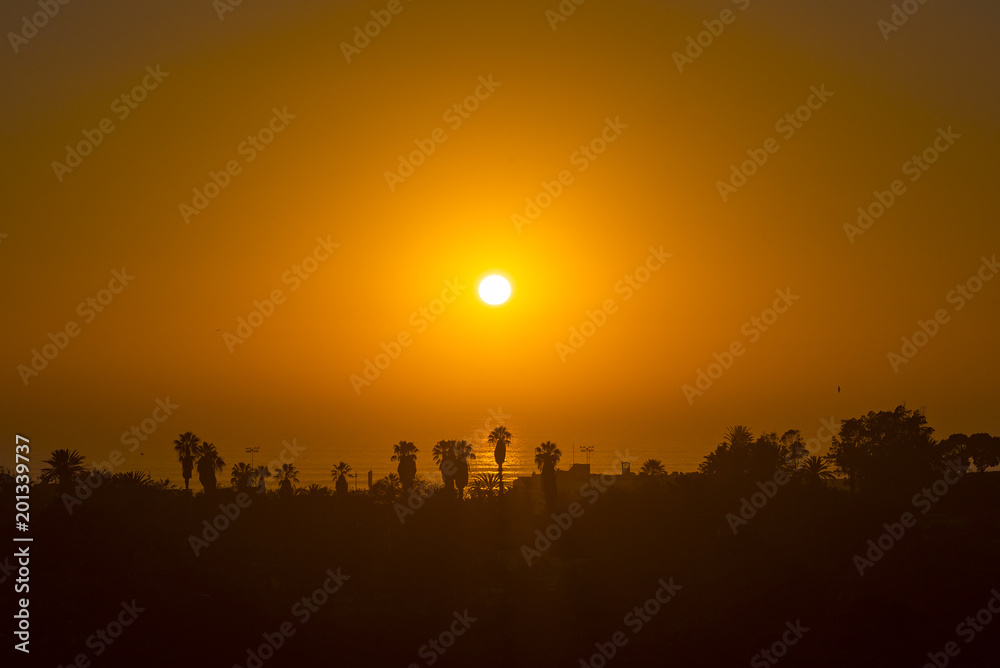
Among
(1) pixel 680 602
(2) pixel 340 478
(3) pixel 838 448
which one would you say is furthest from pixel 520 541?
(3) pixel 838 448

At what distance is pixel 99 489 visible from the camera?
6975 centimetres

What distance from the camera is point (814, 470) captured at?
89.6m

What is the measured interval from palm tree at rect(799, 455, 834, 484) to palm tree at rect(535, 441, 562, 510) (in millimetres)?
26652

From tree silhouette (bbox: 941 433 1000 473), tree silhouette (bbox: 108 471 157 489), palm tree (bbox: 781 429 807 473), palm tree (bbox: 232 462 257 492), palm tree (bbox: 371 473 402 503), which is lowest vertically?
tree silhouette (bbox: 108 471 157 489)

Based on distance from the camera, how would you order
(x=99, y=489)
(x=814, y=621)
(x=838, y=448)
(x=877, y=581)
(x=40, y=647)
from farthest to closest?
(x=838, y=448) → (x=99, y=489) → (x=877, y=581) → (x=814, y=621) → (x=40, y=647)

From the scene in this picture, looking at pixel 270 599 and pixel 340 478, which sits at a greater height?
pixel 340 478

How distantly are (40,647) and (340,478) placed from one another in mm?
65116

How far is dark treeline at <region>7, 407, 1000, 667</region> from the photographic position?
4862 centimetres

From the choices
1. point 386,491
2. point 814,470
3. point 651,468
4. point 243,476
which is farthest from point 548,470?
point 243,476

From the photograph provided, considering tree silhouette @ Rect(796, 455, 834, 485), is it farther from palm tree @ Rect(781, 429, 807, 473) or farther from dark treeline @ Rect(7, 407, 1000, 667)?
palm tree @ Rect(781, 429, 807, 473)

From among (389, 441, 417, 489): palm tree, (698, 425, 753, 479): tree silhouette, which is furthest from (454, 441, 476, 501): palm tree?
(698, 425, 753, 479): tree silhouette

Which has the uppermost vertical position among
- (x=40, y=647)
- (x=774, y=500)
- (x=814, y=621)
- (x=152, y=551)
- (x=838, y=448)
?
(x=838, y=448)

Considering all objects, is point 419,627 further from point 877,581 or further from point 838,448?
point 838,448

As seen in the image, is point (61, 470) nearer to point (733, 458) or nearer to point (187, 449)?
point (187, 449)
